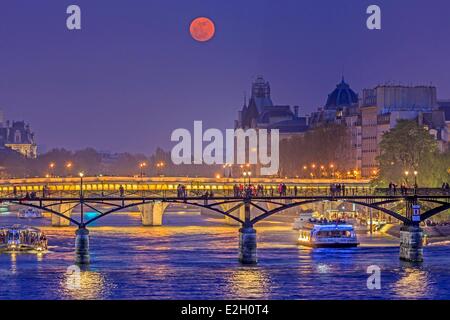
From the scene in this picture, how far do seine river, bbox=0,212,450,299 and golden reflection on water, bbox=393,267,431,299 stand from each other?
0.04 m

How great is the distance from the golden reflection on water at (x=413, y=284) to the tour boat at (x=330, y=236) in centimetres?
2030

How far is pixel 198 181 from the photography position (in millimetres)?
141500

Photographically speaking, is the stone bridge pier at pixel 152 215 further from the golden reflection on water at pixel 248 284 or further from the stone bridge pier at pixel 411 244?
the golden reflection on water at pixel 248 284

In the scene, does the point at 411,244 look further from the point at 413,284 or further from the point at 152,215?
the point at 152,215

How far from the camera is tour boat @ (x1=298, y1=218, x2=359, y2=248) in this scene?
111m

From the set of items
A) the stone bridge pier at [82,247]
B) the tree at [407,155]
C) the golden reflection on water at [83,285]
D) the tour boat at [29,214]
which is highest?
the tree at [407,155]

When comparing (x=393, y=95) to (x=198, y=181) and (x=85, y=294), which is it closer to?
(x=198, y=181)

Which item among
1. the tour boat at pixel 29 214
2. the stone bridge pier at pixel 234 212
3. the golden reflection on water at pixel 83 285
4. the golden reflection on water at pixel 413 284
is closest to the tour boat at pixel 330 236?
the golden reflection on water at pixel 413 284

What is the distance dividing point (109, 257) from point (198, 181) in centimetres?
4319

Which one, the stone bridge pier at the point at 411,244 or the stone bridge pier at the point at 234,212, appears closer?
the stone bridge pier at the point at 411,244

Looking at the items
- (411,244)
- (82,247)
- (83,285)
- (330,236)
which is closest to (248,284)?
(83,285)

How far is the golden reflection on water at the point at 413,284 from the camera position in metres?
79.6

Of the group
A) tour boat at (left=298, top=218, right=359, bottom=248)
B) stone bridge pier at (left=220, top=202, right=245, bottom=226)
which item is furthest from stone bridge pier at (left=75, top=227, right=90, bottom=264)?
stone bridge pier at (left=220, top=202, right=245, bottom=226)
